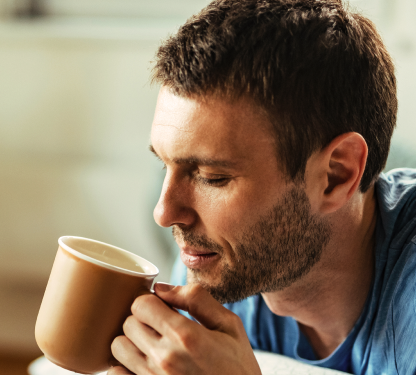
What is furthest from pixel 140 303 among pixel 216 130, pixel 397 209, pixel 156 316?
pixel 397 209

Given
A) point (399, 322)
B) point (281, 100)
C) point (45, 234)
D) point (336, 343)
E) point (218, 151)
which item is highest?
point (281, 100)

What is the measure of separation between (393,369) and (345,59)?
620 mm

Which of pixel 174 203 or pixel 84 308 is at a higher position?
pixel 174 203

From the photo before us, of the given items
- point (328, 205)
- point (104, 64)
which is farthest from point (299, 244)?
point (104, 64)

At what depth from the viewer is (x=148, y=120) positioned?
84.0 inches

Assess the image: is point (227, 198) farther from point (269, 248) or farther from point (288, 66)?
point (288, 66)

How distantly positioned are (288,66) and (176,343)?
1.66 feet

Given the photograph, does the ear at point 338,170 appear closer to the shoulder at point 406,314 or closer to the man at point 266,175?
the man at point 266,175

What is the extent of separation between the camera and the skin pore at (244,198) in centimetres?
83

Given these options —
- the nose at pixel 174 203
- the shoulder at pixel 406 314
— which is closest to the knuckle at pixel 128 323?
the nose at pixel 174 203

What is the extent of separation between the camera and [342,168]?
0.95 meters

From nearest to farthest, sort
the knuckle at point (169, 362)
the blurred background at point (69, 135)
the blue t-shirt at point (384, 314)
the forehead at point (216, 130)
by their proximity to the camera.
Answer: the knuckle at point (169, 362)
the forehead at point (216, 130)
the blue t-shirt at point (384, 314)
the blurred background at point (69, 135)

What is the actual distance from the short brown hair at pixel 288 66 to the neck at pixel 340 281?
7.8 inches

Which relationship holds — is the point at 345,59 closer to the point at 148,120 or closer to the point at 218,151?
the point at 218,151
